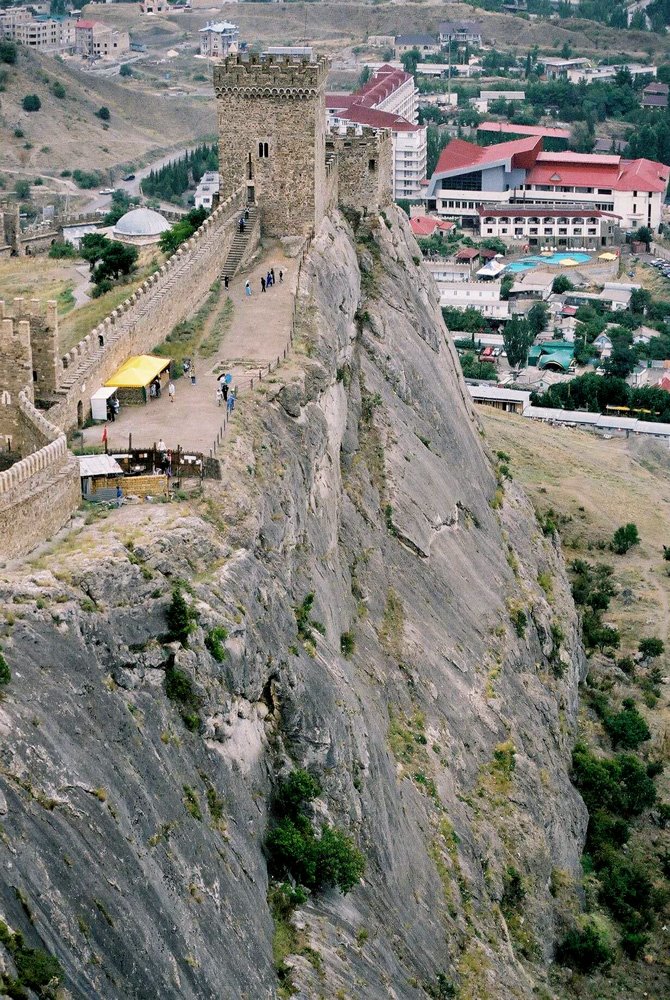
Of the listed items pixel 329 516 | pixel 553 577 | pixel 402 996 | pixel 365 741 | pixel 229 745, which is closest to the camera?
pixel 229 745

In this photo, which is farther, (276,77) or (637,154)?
A: (637,154)

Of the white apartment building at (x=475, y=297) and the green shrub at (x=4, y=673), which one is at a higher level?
the green shrub at (x=4, y=673)

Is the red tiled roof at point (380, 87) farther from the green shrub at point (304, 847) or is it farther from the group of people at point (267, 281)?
the green shrub at point (304, 847)

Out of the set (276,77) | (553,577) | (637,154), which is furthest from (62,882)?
(637,154)

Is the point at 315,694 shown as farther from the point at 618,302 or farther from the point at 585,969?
the point at 618,302

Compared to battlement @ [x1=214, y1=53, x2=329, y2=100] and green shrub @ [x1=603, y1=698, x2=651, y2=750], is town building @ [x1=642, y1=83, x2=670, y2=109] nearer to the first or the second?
green shrub @ [x1=603, y1=698, x2=651, y2=750]

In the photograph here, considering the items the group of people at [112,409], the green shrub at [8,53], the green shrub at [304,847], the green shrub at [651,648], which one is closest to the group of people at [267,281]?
the group of people at [112,409]

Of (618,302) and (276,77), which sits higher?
(276,77)
